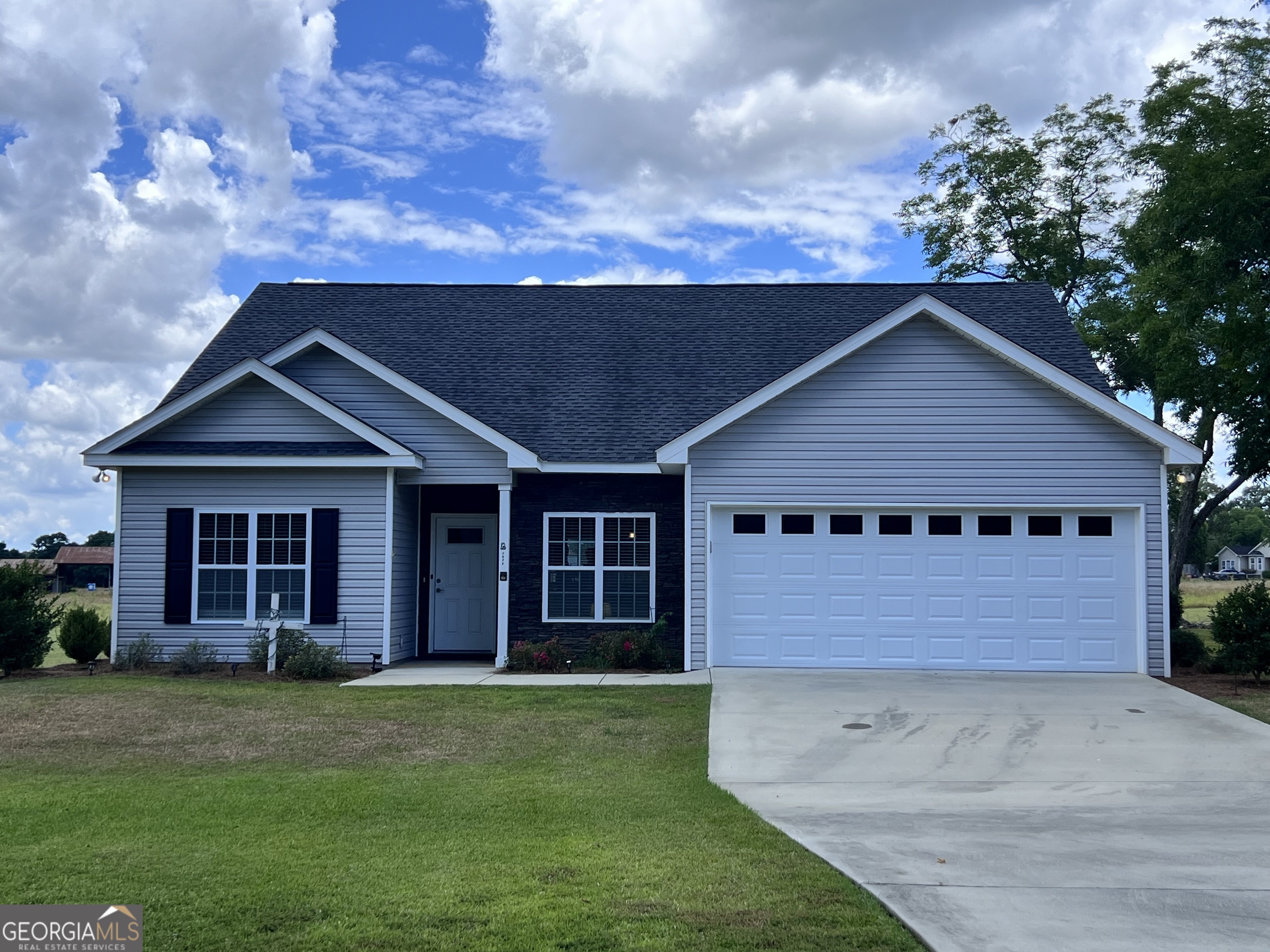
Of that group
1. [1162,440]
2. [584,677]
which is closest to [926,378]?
[1162,440]

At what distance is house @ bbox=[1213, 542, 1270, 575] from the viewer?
104 m

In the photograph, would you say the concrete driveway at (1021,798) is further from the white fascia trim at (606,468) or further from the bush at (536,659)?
the white fascia trim at (606,468)

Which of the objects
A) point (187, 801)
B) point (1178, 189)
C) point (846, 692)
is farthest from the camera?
point (1178, 189)

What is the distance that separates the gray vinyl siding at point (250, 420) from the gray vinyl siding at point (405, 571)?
163 centimetres

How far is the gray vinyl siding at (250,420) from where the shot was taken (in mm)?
16344

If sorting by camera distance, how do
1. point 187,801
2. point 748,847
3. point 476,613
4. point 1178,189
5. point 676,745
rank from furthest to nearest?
point 1178,189 → point 476,613 → point 676,745 → point 187,801 → point 748,847

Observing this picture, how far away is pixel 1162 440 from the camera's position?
597 inches

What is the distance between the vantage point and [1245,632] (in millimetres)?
14922

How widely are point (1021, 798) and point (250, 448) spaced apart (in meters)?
11.7

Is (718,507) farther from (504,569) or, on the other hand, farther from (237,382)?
(237,382)

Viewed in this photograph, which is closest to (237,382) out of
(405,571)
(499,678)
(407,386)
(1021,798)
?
(407,386)

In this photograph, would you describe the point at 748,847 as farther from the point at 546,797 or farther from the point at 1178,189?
the point at 1178,189

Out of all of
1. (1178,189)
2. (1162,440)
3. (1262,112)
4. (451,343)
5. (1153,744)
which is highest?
(1262,112)

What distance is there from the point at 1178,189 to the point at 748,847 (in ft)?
62.3
